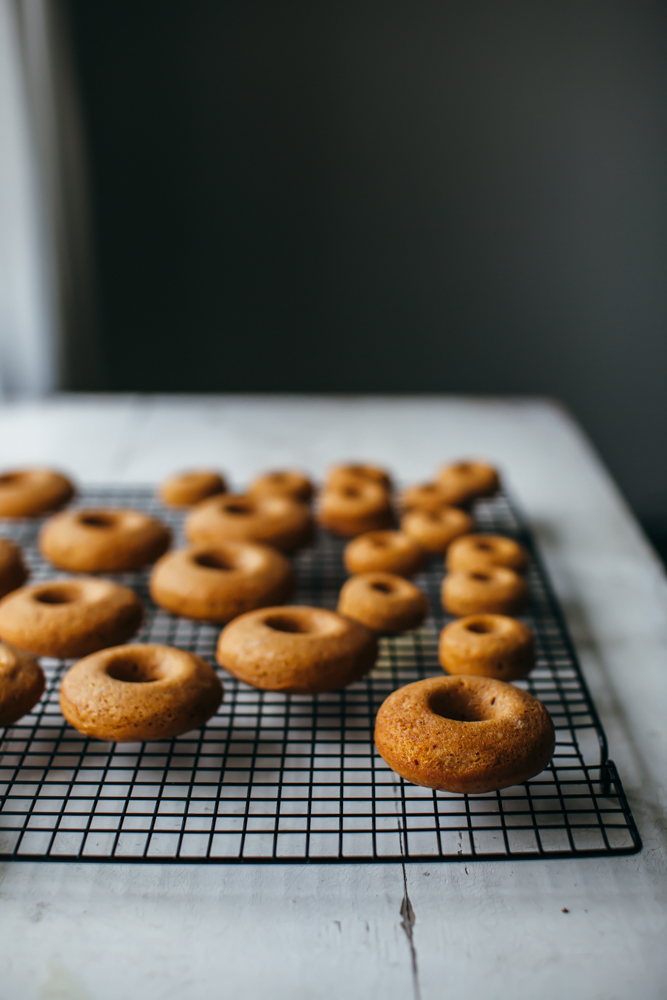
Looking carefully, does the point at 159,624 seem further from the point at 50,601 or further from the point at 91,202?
the point at 91,202

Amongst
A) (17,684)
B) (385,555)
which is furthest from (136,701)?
(385,555)

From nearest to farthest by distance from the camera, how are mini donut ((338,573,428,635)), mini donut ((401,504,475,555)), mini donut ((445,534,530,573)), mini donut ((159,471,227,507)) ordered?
1. mini donut ((338,573,428,635))
2. mini donut ((445,534,530,573))
3. mini donut ((401,504,475,555))
4. mini donut ((159,471,227,507))

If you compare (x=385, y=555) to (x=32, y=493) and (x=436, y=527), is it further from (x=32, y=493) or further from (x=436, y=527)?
(x=32, y=493)

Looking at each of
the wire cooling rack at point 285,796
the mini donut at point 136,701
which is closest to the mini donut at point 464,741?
the wire cooling rack at point 285,796

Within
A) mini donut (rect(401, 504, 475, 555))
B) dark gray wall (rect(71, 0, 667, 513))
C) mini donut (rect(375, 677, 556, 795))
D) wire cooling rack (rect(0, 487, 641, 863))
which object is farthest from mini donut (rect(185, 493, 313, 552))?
dark gray wall (rect(71, 0, 667, 513))

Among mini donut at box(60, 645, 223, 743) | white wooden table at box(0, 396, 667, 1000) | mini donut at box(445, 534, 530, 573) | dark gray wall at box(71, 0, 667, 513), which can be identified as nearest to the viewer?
white wooden table at box(0, 396, 667, 1000)

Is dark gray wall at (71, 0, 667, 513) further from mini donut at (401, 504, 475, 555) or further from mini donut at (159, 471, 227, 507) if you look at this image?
mini donut at (401, 504, 475, 555)

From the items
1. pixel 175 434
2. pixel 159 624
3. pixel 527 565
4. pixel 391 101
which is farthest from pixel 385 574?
pixel 391 101
